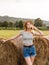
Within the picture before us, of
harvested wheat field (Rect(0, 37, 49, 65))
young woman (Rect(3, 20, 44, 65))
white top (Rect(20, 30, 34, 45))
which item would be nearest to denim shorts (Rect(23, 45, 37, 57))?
young woman (Rect(3, 20, 44, 65))

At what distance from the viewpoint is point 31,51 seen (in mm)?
8805

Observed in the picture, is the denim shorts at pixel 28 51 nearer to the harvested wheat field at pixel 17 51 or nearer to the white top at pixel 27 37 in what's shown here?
the white top at pixel 27 37

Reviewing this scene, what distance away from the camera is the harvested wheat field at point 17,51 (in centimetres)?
909

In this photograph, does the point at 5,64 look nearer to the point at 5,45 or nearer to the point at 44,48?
the point at 5,45

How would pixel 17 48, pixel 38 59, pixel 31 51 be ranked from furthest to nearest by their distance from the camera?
1. pixel 38 59
2. pixel 17 48
3. pixel 31 51

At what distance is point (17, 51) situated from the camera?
9.32 meters

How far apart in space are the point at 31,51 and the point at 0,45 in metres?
1.04

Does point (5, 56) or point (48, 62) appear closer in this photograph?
point (5, 56)

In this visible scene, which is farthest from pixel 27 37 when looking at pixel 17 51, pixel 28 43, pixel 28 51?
pixel 17 51

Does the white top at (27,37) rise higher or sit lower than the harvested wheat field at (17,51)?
higher

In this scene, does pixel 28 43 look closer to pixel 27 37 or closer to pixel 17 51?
pixel 27 37

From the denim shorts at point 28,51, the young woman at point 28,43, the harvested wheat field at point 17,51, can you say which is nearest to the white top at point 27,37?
the young woman at point 28,43

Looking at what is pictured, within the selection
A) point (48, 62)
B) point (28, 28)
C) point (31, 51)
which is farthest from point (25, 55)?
point (48, 62)

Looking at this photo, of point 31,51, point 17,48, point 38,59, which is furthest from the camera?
point 38,59
